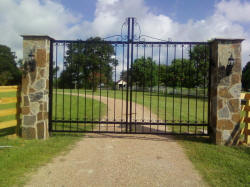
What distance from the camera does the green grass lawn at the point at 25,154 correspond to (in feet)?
10.5

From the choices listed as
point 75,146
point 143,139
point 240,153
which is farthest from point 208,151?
point 75,146

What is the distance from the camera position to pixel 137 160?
4.00 m

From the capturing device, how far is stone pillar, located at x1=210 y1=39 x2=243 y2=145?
4.95 metres

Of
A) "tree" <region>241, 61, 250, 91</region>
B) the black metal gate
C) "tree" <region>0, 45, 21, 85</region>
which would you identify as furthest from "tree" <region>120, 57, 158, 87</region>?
"tree" <region>0, 45, 21, 85</region>

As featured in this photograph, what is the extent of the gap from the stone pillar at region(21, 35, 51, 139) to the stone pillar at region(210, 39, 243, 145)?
4.34 meters

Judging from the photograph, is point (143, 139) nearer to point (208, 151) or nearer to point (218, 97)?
point (208, 151)

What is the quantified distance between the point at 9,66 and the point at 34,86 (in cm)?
4678

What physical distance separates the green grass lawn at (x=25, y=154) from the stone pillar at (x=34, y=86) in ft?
1.17

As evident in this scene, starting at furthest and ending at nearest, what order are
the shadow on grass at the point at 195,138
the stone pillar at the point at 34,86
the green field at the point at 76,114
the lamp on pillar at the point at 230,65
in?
the green field at the point at 76,114, the shadow on grass at the point at 195,138, the stone pillar at the point at 34,86, the lamp on pillar at the point at 230,65

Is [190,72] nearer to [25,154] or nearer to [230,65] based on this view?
[230,65]

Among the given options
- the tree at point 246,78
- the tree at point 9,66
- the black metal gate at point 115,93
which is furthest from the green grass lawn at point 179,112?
the tree at point 9,66

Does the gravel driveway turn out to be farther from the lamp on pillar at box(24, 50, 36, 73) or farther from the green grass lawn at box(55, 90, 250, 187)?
the lamp on pillar at box(24, 50, 36, 73)

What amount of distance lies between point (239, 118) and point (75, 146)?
4.01 m

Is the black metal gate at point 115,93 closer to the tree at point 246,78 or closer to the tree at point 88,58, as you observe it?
the tree at point 88,58
